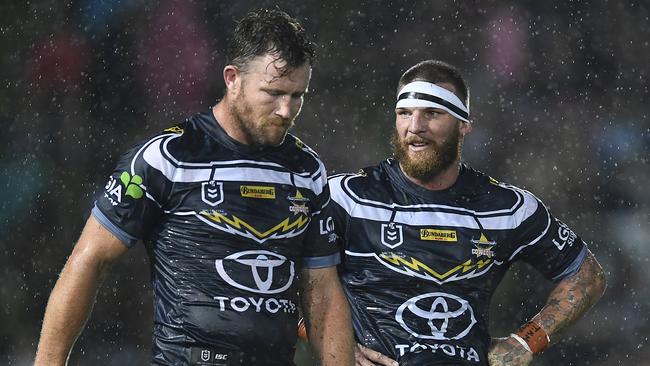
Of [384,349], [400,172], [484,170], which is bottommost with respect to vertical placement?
[384,349]

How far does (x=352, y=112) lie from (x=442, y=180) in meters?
3.65

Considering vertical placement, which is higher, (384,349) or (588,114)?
(588,114)

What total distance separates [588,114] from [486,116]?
83 cm

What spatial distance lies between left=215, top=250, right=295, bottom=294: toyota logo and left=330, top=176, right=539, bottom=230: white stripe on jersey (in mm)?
1033

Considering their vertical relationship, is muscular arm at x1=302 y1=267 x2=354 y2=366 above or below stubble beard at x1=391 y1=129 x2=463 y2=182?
below

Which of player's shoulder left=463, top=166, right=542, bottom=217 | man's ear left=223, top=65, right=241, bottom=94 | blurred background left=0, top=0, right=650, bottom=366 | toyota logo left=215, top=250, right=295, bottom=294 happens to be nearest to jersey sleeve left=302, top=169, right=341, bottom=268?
toyota logo left=215, top=250, right=295, bottom=294

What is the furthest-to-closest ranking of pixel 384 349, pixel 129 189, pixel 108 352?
pixel 108 352 → pixel 384 349 → pixel 129 189

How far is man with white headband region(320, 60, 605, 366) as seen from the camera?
183 inches

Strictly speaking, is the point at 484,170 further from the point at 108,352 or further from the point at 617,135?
the point at 108,352

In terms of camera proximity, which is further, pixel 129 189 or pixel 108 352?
pixel 108 352

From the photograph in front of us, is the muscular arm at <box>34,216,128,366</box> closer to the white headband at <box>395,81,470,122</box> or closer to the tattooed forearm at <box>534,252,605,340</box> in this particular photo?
the white headband at <box>395,81,470,122</box>

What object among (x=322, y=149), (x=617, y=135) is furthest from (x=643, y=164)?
(x=322, y=149)

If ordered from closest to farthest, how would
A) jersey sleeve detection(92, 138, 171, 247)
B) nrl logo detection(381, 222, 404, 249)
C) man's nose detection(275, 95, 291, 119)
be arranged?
1. jersey sleeve detection(92, 138, 171, 247)
2. man's nose detection(275, 95, 291, 119)
3. nrl logo detection(381, 222, 404, 249)

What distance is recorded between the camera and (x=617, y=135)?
8734 mm
